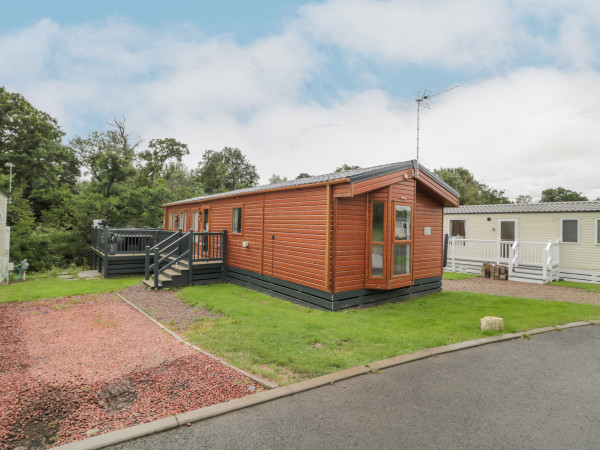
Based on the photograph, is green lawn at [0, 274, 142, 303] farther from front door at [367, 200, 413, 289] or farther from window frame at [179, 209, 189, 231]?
front door at [367, 200, 413, 289]

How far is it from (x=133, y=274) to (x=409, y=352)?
34.2 ft

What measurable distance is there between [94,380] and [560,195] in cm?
6146

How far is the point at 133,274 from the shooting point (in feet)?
38.1

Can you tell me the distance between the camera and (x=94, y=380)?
140 inches

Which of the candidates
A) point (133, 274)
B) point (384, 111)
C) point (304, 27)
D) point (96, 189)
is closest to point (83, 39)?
point (96, 189)

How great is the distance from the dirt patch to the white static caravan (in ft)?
38.8

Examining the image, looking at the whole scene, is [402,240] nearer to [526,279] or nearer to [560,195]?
[526,279]

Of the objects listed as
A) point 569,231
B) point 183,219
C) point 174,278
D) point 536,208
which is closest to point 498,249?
point 536,208

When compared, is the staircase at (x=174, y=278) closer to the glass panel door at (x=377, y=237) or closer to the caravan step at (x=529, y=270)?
the glass panel door at (x=377, y=237)

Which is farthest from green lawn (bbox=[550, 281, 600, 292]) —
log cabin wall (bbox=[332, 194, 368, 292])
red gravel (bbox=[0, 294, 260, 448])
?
red gravel (bbox=[0, 294, 260, 448])

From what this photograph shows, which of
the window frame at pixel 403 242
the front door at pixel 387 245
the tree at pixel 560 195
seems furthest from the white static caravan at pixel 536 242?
the tree at pixel 560 195

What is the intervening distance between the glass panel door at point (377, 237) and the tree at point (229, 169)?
3481 cm

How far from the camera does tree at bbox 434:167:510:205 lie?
3356cm

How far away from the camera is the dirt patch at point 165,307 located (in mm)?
6058
